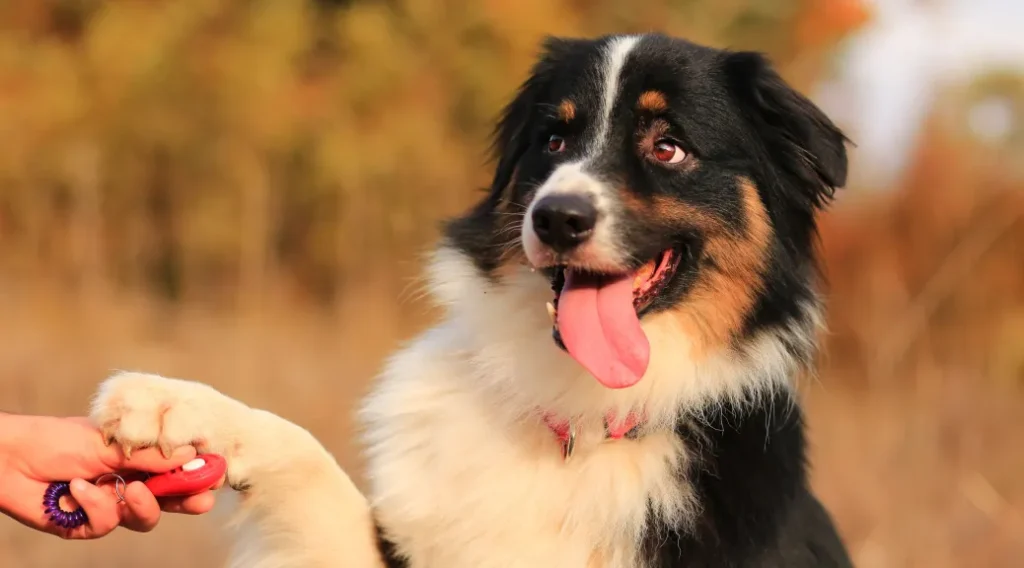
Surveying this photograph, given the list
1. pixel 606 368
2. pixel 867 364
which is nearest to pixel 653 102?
pixel 606 368

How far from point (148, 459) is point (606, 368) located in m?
1.37

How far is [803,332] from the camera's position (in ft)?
11.4

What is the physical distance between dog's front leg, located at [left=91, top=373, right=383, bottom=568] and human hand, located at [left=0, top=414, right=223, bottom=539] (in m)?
0.06

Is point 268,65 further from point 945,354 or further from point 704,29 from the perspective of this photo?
point 945,354

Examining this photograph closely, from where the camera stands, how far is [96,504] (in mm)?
2645

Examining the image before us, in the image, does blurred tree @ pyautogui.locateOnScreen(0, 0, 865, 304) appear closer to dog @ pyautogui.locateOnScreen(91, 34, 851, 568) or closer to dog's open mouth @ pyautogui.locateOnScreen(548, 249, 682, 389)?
dog @ pyautogui.locateOnScreen(91, 34, 851, 568)

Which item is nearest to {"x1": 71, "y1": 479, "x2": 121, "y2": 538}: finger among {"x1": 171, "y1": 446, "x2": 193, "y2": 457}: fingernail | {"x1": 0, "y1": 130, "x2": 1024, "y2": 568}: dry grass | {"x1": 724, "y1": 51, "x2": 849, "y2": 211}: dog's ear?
{"x1": 171, "y1": 446, "x2": 193, "y2": 457}: fingernail

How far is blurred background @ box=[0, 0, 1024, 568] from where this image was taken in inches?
249

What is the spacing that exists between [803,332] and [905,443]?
353 centimetres

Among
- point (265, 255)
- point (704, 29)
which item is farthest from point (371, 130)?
point (704, 29)

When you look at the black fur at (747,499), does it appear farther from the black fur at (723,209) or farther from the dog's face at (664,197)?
the dog's face at (664,197)

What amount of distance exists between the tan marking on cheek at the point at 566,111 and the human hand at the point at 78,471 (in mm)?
1722

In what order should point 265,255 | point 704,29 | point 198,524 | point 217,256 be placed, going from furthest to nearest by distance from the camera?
1. point 704,29
2. point 217,256
3. point 265,255
4. point 198,524

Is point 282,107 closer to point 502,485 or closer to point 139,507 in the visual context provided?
point 502,485
